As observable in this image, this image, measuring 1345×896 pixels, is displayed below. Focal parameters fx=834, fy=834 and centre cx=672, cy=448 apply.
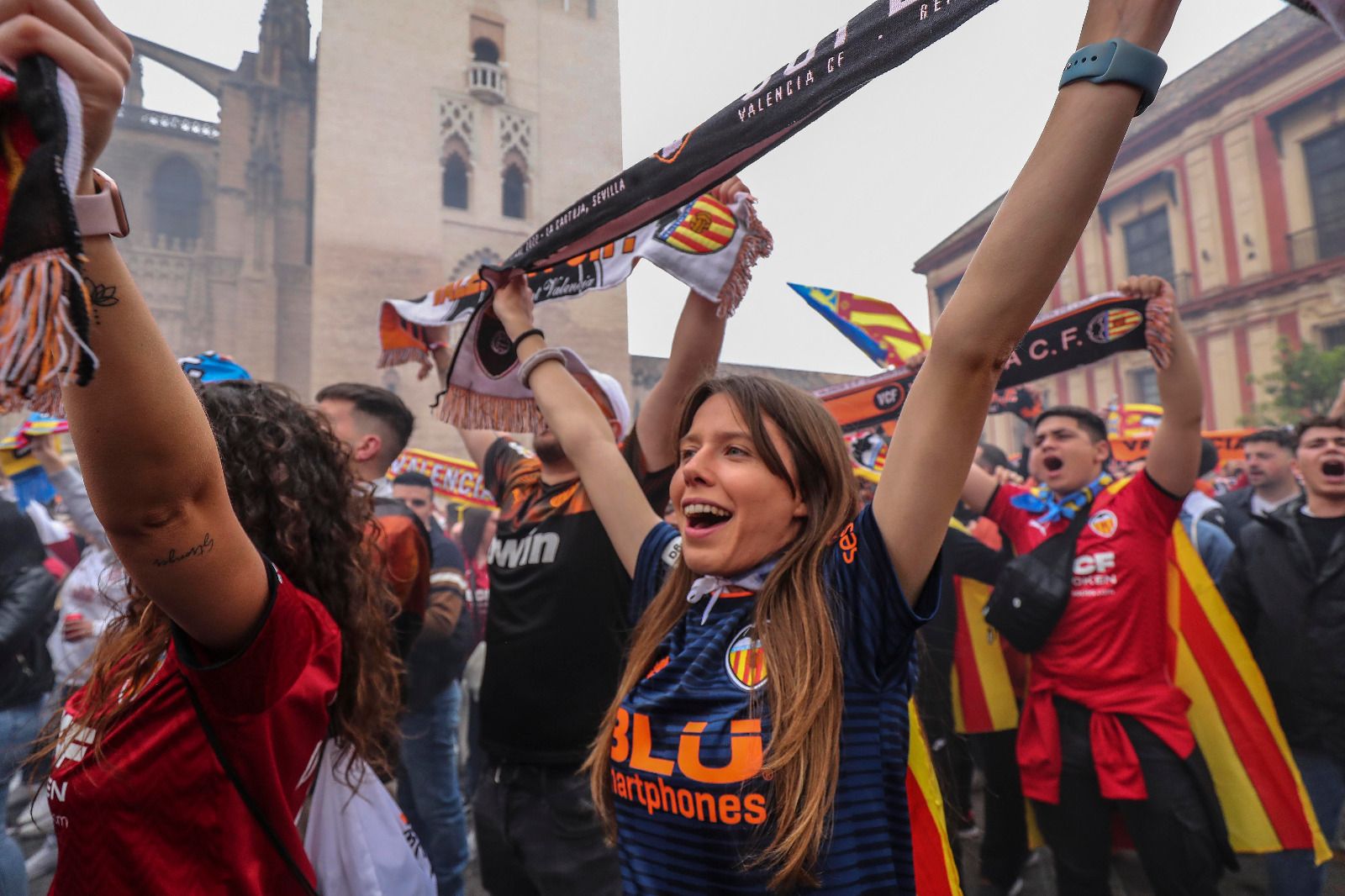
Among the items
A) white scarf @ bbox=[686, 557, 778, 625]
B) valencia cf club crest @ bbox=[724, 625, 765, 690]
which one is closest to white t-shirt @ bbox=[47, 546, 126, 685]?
white scarf @ bbox=[686, 557, 778, 625]

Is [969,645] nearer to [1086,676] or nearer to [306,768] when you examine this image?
[1086,676]

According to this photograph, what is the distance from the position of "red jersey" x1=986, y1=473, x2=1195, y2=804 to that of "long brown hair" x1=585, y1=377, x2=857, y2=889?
6.83 feet

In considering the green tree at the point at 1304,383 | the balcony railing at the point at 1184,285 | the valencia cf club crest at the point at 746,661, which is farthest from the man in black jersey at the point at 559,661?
the balcony railing at the point at 1184,285

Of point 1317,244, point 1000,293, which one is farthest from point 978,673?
point 1317,244

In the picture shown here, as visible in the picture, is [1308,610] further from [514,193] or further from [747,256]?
[514,193]

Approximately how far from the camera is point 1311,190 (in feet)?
56.4

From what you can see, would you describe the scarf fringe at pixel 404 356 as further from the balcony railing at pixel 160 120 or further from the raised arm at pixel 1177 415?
the balcony railing at pixel 160 120

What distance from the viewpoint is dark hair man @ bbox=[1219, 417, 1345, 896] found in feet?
10.7

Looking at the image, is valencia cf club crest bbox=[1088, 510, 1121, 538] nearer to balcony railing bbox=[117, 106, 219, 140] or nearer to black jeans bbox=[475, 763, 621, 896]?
black jeans bbox=[475, 763, 621, 896]

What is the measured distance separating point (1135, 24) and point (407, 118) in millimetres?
24490

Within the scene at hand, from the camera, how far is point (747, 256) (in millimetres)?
2205

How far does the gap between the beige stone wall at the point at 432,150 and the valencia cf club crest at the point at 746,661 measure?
2024 centimetres

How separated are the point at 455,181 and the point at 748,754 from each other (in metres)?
24.8

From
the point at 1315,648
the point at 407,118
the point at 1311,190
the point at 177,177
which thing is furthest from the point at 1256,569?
the point at 177,177
